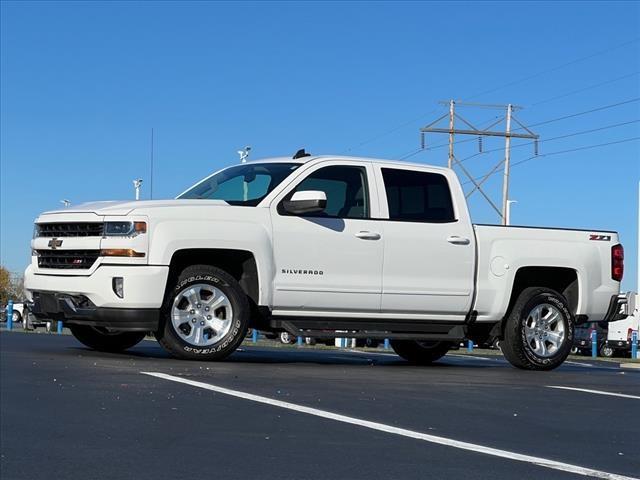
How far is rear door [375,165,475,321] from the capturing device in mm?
10773

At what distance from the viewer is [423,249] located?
1091 centimetres

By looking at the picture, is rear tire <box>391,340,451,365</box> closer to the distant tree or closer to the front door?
the front door

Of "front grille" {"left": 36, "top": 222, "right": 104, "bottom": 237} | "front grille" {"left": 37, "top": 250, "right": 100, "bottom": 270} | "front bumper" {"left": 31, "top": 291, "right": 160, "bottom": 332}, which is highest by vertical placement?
"front grille" {"left": 36, "top": 222, "right": 104, "bottom": 237}

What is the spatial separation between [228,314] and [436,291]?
2.24m

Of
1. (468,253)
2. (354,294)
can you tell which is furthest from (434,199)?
(354,294)

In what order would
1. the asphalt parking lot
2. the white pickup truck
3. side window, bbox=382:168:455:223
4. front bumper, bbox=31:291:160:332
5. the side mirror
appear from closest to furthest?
1. the asphalt parking lot
2. front bumper, bbox=31:291:160:332
3. the white pickup truck
4. the side mirror
5. side window, bbox=382:168:455:223

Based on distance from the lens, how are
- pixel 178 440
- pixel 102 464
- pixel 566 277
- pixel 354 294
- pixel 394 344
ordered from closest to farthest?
pixel 102 464 → pixel 178 440 → pixel 354 294 → pixel 566 277 → pixel 394 344

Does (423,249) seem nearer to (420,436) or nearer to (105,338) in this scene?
(105,338)

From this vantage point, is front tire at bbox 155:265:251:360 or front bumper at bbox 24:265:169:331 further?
front tire at bbox 155:265:251:360

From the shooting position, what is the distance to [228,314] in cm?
1001

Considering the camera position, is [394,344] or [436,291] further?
[394,344]

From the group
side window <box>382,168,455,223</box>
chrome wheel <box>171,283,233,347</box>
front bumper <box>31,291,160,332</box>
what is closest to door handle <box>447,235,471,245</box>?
side window <box>382,168,455,223</box>

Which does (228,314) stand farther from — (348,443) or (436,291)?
(348,443)

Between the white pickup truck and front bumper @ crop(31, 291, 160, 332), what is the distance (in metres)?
0.01
